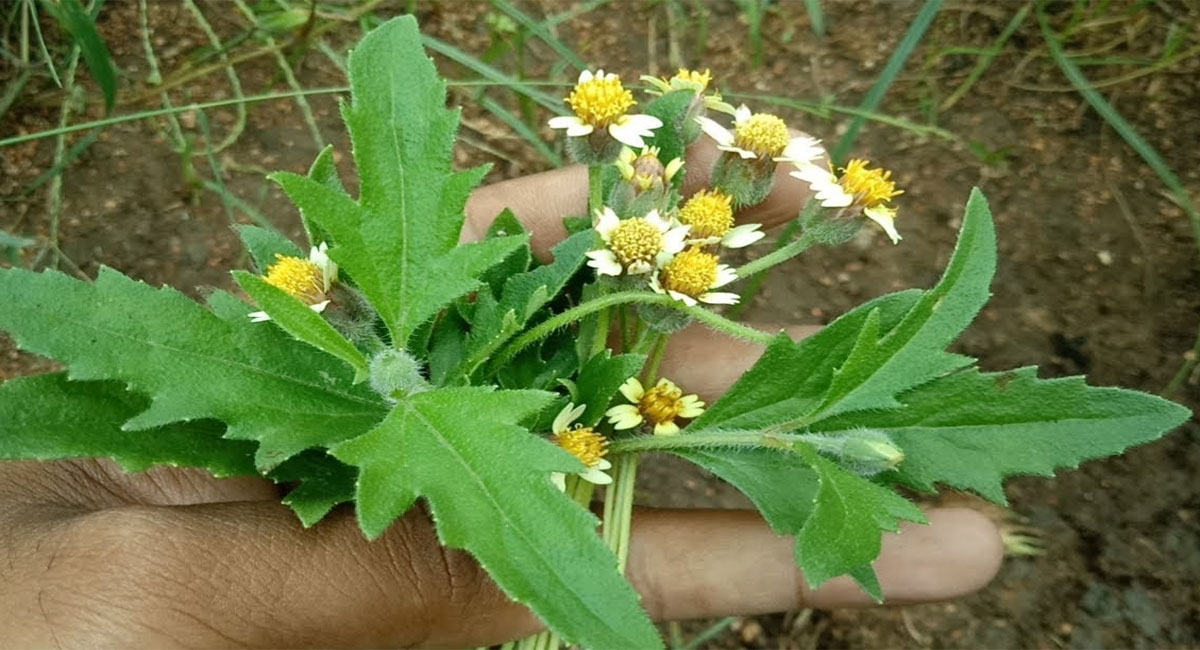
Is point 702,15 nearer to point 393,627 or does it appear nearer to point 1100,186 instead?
point 1100,186

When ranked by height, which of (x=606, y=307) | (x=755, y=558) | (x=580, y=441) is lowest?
(x=755, y=558)

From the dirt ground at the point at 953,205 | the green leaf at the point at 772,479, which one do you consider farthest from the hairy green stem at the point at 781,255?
the dirt ground at the point at 953,205

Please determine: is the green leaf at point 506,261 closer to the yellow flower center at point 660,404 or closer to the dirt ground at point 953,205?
the yellow flower center at point 660,404

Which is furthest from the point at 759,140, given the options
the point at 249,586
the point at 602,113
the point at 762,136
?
the point at 249,586

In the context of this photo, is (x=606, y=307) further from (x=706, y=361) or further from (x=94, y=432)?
(x=94, y=432)

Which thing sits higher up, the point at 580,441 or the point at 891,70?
the point at 891,70
